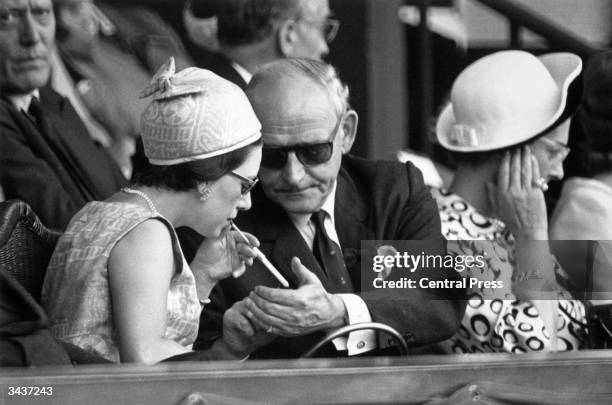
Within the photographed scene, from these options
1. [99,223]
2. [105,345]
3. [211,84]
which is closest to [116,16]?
[211,84]

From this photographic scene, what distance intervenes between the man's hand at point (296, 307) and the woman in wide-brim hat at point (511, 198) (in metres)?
0.41

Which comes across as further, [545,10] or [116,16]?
[545,10]

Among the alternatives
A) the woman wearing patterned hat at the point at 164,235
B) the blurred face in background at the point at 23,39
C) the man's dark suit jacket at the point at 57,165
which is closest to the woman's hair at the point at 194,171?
the woman wearing patterned hat at the point at 164,235

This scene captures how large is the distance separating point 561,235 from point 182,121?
1185 mm

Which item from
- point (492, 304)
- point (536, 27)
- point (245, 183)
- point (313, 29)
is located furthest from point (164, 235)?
point (536, 27)

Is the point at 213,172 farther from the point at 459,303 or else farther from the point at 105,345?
the point at 459,303

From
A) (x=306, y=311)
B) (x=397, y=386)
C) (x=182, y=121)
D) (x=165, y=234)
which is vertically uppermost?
(x=182, y=121)

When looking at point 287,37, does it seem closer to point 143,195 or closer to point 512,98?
point 143,195

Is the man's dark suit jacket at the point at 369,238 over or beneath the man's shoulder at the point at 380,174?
beneath

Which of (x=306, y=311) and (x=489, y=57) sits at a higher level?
(x=489, y=57)

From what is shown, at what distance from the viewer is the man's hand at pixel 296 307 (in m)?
3.66

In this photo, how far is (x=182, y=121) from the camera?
355 cm

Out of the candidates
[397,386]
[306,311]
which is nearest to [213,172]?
[306,311]

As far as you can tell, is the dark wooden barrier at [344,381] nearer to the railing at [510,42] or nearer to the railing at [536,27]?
the railing at [510,42]
